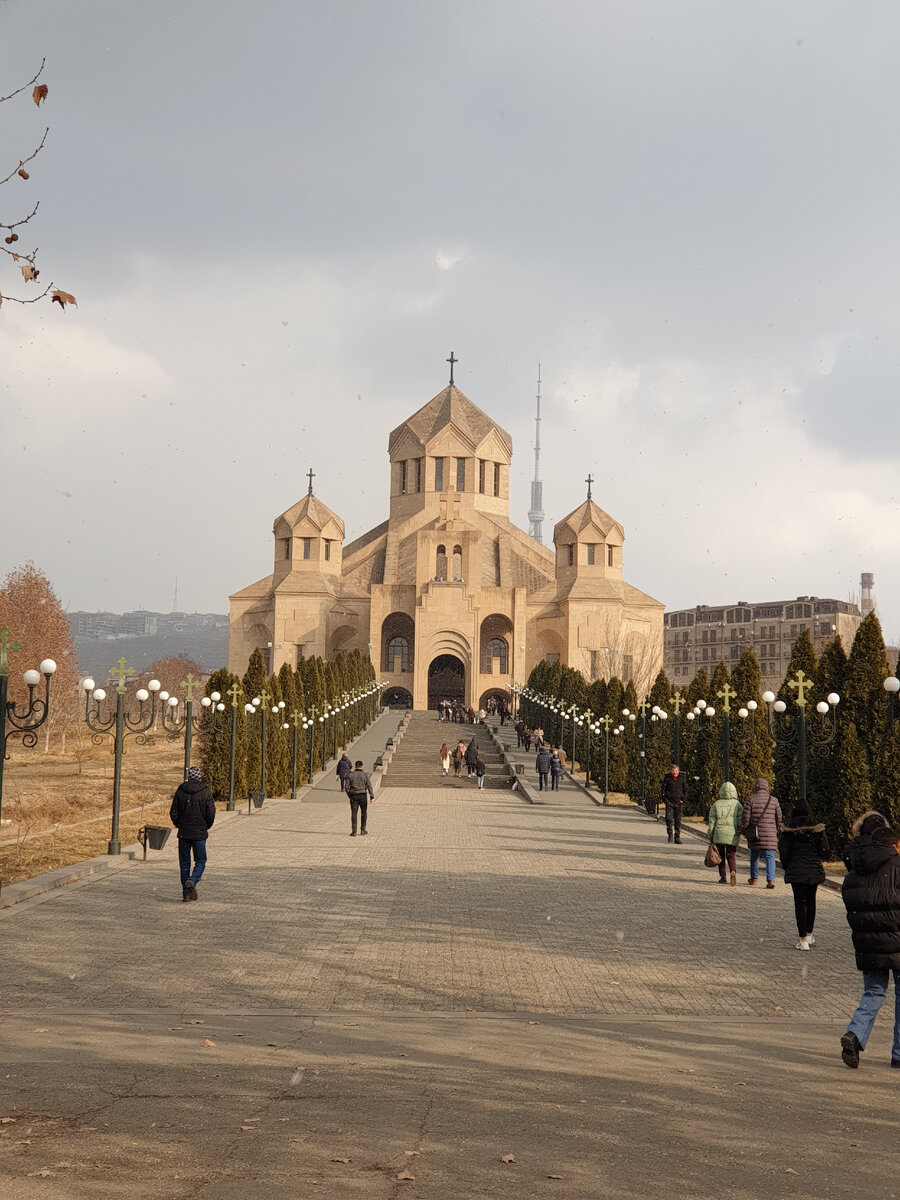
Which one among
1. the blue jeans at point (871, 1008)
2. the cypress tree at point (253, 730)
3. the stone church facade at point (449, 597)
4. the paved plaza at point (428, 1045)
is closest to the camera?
the paved plaza at point (428, 1045)

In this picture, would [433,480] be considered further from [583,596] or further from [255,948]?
[255,948]

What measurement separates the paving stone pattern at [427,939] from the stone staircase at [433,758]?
60.9ft

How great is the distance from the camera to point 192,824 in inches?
459

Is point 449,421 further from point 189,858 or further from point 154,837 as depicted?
point 189,858

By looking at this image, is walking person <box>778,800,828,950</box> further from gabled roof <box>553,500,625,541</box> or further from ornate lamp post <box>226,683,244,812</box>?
gabled roof <box>553,500,625,541</box>

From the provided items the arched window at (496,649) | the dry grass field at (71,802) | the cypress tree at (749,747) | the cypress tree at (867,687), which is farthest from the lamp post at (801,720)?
the arched window at (496,649)

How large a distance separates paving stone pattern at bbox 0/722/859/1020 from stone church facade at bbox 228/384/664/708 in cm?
5152

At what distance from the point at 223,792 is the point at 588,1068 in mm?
20792

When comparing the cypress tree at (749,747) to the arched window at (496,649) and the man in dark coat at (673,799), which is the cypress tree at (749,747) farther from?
the arched window at (496,649)

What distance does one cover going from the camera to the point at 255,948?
9.29 meters

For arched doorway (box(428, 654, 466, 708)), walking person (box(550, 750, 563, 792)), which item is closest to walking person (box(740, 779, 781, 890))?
walking person (box(550, 750, 563, 792))

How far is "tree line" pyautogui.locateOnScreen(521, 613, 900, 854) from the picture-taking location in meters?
18.8

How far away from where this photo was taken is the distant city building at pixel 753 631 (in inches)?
3793

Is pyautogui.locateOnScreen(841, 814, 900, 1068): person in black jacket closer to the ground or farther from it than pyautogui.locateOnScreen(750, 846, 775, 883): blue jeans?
farther from it
